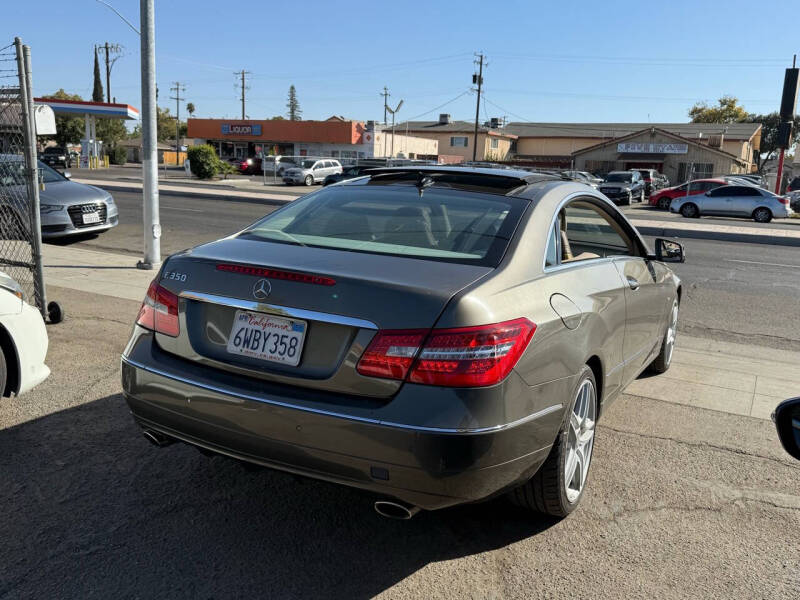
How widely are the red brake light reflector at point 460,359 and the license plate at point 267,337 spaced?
19.3 inches

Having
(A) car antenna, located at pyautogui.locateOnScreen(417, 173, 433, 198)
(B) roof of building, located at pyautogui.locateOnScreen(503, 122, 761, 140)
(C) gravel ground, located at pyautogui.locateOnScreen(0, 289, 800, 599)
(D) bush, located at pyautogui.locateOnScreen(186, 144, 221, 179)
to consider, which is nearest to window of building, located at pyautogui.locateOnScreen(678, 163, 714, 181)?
(B) roof of building, located at pyautogui.locateOnScreen(503, 122, 761, 140)

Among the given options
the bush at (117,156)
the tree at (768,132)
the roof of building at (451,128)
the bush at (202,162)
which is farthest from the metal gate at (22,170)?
the tree at (768,132)

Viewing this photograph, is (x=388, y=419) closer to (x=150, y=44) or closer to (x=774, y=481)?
(x=774, y=481)

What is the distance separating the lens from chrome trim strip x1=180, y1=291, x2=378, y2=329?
2674 millimetres

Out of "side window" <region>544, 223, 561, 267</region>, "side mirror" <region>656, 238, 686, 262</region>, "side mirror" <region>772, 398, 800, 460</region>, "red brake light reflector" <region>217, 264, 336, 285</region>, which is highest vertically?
"side window" <region>544, 223, 561, 267</region>

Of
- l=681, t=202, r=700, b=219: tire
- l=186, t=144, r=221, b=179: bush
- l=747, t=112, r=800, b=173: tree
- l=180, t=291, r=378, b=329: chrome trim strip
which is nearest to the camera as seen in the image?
l=180, t=291, r=378, b=329: chrome trim strip

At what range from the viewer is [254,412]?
280 cm

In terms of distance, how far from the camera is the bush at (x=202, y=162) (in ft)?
150

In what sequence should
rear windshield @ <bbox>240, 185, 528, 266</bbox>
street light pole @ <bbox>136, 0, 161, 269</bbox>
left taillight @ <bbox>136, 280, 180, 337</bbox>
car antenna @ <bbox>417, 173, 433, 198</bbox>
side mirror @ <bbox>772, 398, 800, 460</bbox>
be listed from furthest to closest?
street light pole @ <bbox>136, 0, 161, 269</bbox> → car antenna @ <bbox>417, 173, 433, 198</bbox> → rear windshield @ <bbox>240, 185, 528, 266</bbox> → left taillight @ <bbox>136, 280, 180, 337</bbox> → side mirror @ <bbox>772, 398, 800, 460</bbox>

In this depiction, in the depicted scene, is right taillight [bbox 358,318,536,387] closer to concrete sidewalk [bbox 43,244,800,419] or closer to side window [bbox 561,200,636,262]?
side window [bbox 561,200,636,262]

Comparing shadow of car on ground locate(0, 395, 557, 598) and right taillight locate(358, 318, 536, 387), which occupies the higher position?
right taillight locate(358, 318, 536, 387)

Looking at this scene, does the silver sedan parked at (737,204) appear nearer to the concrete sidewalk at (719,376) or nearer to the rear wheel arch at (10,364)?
the concrete sidewalk at (719,376)

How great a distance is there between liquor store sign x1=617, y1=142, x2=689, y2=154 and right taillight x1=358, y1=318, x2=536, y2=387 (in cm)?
6291

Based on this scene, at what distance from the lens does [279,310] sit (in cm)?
279
